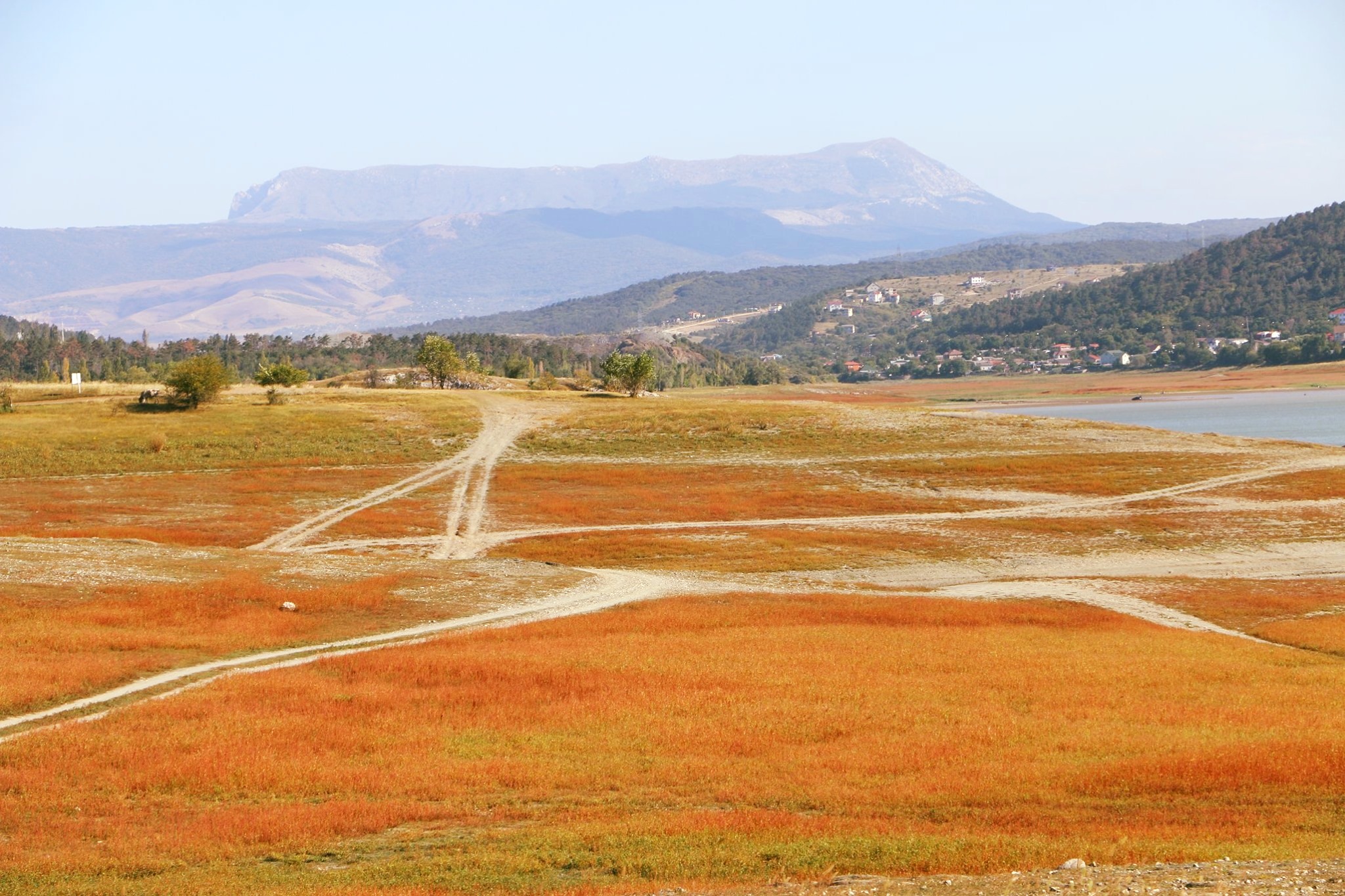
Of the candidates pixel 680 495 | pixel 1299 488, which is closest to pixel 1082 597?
pixel 680 495

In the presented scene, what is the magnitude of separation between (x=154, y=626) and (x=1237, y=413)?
156452 millimetres

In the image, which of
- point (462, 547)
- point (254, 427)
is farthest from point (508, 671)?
point (254, 427)

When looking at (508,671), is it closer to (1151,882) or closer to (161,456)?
(1151,882)

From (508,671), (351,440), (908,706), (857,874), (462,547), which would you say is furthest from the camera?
(351,440)

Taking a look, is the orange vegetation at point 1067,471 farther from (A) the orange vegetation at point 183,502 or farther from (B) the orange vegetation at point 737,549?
(A) the orange vegetation at point 183,502

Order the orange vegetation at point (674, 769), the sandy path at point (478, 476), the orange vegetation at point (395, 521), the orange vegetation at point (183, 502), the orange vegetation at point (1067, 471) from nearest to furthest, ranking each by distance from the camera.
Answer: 1. the orange vegetation at point (674, 769)
2. the sandy path at point (478, 476)
3. the orange vegetation at point (183, 502)
4. the orange vegetation at point (395, 521)
5. the orange vegetation at point (1067, 471)

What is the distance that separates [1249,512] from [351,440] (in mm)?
66779

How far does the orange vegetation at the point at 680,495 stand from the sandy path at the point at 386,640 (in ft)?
56.3

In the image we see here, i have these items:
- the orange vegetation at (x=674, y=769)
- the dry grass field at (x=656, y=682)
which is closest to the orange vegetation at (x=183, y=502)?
→ the dry grass field at (x=656, y=682)

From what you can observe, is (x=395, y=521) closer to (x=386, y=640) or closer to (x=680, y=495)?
(x=680, y=495)

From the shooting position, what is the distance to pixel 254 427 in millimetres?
101000

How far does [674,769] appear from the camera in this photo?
22125 mm

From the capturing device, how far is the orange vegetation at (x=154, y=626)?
29.6 meters

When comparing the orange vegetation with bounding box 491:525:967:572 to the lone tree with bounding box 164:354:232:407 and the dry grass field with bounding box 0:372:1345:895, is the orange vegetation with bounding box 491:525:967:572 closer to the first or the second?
the dry grass field with bounding box 0:372:1345:895
